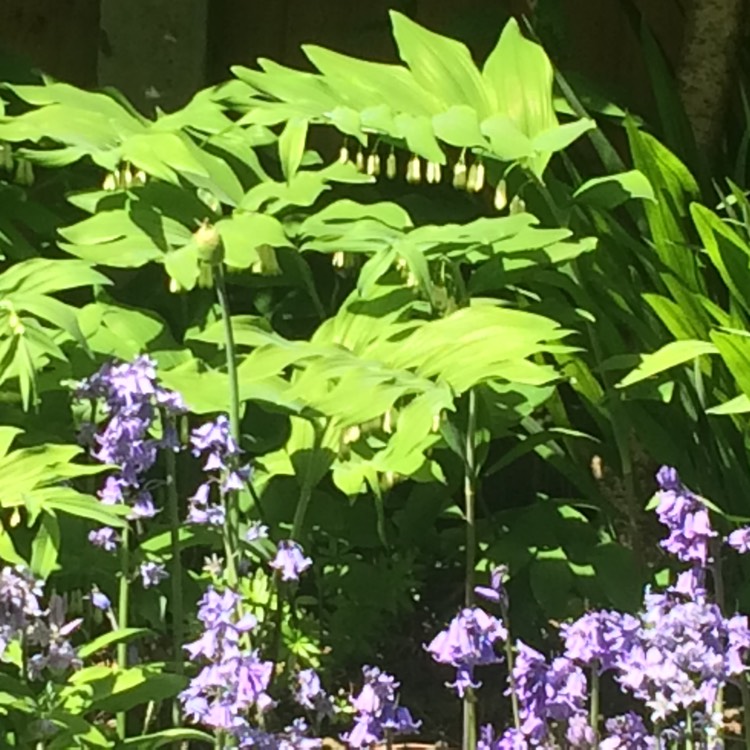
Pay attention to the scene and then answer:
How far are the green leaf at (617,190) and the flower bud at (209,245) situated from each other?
50 centimetres

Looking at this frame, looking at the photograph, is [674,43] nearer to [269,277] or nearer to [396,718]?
[269,277]

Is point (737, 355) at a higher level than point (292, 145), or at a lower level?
lower

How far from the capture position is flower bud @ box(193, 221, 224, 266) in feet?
3.99

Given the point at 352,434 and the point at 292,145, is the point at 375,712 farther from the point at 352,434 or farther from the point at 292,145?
the point at 292,145

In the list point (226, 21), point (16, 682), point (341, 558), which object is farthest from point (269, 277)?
point (226, 21)

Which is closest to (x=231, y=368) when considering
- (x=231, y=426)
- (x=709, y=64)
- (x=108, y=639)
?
(x=231, y=426)

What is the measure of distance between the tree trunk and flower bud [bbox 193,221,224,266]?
109cm

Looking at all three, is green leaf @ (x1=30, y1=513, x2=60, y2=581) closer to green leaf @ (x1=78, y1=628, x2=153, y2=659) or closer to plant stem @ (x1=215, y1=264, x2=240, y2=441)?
green leaf @ (x1=78, y1=628, x2=153, y2=659)

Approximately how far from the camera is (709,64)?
2076 millimetres

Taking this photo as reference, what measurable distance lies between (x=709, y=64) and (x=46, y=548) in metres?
1.31

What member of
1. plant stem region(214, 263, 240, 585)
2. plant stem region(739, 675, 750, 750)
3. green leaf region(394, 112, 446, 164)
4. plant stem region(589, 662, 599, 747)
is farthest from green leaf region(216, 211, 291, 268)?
plant stem region(739, 675, 750, 750)

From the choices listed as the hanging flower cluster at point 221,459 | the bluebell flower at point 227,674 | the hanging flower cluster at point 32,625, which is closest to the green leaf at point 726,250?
the hanging flower cluster at point 221,459

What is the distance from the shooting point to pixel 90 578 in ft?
4.76

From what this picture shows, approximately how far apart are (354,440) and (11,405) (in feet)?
1.30
